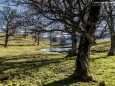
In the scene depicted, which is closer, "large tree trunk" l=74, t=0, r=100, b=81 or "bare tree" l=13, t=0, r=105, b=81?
"bare tree" l=13, t=0, r=105, b=81

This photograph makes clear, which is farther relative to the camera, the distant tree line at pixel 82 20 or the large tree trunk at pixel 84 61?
the large tree trunk at pixel 84 61

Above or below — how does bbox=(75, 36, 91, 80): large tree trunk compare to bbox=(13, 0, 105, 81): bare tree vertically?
below

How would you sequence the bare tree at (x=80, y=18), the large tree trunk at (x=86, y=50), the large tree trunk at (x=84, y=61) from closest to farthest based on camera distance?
the bare tree at (x=80, y=18) → the large tree trunk at (x=86, y=50) → the large tree trunk at (x=84, y=61)

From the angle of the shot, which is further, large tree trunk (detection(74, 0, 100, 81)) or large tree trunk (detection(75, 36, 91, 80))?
large tree trunk (detection(75, 36, 91, 80))

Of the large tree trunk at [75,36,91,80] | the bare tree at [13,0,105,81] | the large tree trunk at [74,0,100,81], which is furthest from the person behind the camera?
the large tree trunk at [75,36,91,80]

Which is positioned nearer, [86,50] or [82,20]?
[82,20]

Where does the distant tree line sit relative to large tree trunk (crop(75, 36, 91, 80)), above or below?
above

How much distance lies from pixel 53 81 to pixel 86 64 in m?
2.69

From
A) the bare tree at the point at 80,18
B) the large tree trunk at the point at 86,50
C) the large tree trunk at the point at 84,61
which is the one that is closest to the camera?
the bare tree at the point at 80,18

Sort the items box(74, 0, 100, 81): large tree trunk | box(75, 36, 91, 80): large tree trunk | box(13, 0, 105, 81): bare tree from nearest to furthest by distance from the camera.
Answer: box(13, 0, 105, 81): bare tree, box(74, 0, 100, 81): large tree trunk, box(75, 36, 91, 80): large tree trunk

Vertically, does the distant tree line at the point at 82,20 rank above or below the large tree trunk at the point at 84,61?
above

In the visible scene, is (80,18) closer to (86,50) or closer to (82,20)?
(82,20)

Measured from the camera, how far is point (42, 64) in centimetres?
2577

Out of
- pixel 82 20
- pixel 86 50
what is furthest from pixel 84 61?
pixel 82 20
